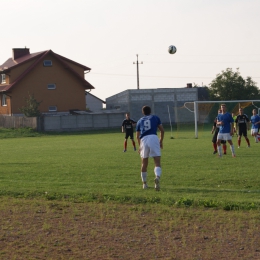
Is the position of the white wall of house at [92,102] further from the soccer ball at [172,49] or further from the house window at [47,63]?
the soccer ball at [172,49]

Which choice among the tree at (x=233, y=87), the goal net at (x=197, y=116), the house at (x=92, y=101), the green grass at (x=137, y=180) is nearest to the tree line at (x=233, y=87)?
the tree at (x=233, y=87)

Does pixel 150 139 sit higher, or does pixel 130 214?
pixel 150 139

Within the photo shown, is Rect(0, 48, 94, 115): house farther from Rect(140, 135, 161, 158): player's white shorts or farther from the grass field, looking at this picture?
Rect(140, 135, 161, 158): player's white shorts

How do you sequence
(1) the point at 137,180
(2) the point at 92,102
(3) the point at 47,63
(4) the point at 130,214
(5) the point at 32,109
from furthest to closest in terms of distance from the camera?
(2) the point at 92,102 < (3) the point at 47,63 < (5) the point at 32,109 < (1) the point at 137,180 < (4) the point at 130,214

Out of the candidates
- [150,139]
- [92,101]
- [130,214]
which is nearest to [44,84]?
[92,101]

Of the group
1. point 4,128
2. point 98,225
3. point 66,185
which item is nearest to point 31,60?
point 4,128

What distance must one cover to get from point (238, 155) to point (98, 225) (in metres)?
12.8

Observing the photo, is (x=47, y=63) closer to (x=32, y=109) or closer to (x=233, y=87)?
(x=32, y=109)

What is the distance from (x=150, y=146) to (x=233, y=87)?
5699 centimetres

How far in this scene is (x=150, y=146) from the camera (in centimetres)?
1263

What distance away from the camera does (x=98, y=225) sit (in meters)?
9.12

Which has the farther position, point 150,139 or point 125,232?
point 150,139

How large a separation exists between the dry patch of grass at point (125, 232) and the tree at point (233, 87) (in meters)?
58.9

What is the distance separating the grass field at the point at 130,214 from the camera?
763cm
